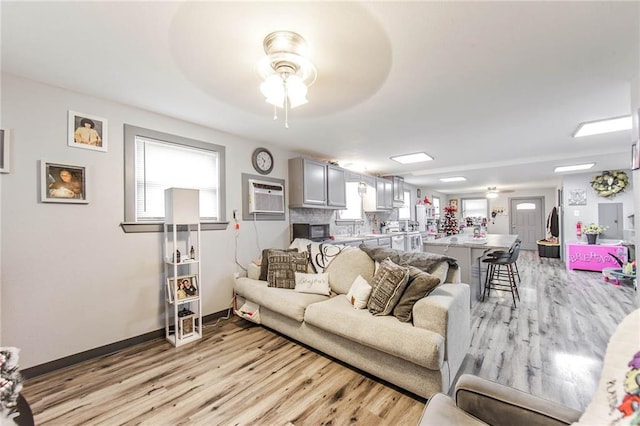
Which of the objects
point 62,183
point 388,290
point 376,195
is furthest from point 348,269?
point 376,195

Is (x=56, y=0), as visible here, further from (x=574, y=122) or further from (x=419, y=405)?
(x=574, y=122)

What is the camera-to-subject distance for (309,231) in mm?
4102

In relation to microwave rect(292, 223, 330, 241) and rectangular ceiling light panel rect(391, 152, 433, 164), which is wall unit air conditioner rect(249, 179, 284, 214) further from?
rectangular ceiling light panel rect(391, 152, 433, 164)

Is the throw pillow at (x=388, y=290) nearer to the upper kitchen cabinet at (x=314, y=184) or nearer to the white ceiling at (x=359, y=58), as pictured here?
the white ceiling at (x=359, y=58)

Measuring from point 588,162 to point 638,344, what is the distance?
582cm

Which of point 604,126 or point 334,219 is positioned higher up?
point 604,126

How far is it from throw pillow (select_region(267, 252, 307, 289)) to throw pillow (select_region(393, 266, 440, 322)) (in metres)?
1.30

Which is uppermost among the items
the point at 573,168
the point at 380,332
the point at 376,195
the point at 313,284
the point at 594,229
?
the point at 573,168

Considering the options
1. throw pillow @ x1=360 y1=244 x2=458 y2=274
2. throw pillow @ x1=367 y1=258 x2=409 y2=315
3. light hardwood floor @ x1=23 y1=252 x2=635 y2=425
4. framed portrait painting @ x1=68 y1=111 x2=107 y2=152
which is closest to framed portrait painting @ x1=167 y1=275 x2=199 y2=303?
light hardwood floor @ x1=23 y1=252 x2=635 y2=425

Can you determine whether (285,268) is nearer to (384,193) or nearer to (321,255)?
(321,255)

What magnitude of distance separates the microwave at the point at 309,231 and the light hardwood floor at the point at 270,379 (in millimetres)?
1549

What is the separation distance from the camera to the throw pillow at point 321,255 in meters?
3.04

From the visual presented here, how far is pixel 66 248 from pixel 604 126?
19.1 ft

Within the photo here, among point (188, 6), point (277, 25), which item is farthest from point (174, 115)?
point (277, 25)
